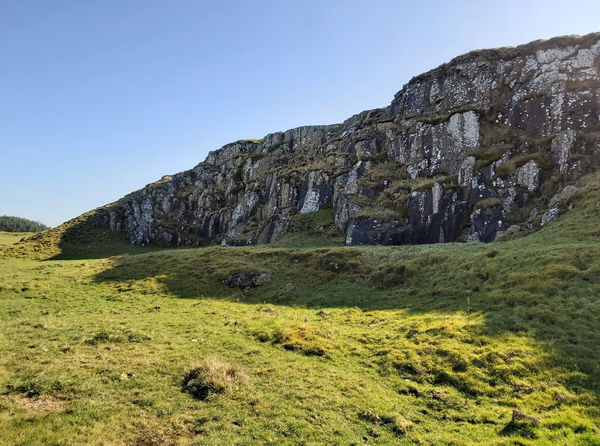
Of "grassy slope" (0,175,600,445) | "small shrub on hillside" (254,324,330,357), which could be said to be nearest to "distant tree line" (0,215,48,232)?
"grassy slope" (0,175,600,445)

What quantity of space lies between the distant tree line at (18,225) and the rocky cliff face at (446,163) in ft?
304

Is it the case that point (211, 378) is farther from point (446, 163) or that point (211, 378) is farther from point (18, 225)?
point (18, 225)

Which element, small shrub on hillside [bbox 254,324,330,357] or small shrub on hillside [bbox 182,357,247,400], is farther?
small shrub on hillside [bbox 254,324,330,357]

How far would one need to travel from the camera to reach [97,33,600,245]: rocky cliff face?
53469 mm

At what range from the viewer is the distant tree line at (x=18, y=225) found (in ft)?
560

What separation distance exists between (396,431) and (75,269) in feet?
170

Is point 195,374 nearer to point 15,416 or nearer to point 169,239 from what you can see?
point 15,416

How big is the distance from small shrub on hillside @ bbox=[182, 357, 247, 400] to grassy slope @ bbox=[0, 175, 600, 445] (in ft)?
1.82

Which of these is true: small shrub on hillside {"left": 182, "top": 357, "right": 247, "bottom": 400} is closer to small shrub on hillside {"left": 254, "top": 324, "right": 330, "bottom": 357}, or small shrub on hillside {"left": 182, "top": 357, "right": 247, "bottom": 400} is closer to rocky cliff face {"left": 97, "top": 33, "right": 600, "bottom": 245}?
small shrub on hillside {"left": 254, "top": 324, "right": 330, "bottom": 357}

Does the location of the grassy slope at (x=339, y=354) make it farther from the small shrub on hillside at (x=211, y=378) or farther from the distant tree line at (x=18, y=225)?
the distant tree line at (x=18, y=225)

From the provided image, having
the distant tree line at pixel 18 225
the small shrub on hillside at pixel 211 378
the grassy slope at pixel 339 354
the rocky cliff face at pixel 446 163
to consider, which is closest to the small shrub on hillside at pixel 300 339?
the grassy slope at pixel 339 354

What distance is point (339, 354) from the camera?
20.8 meters

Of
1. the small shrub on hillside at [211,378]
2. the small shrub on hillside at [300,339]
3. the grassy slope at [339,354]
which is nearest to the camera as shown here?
the grassy slope at [339,354]

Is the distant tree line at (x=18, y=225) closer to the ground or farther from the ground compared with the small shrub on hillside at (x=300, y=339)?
farther from the ground
